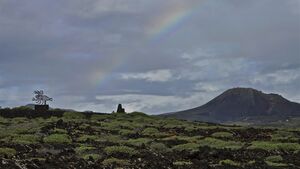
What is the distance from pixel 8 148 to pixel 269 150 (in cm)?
1928

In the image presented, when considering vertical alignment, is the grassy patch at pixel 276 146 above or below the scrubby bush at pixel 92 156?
above

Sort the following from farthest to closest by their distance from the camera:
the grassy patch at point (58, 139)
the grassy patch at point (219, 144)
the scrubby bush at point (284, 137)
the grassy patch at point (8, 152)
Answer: the scrubby bush at point (284, 137), the grassy patch at point (58, 139), the grassy patch at point (219, 144), the grassy patch at point (8, 152)

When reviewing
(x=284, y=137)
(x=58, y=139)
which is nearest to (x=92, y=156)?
(x=58, y=139)

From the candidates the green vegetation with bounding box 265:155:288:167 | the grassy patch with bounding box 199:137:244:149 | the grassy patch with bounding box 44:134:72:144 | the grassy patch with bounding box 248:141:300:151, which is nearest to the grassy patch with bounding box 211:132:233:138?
the grassy patch with bounding box 199:137:244:149

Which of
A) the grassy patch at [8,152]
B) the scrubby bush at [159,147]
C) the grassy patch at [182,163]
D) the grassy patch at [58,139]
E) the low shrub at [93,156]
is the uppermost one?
the grassy patch at [58,139]

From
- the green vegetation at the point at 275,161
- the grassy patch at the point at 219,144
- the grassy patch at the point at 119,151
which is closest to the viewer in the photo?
the green vegetation at the point at 275,161

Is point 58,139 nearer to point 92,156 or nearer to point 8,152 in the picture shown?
point 92,156

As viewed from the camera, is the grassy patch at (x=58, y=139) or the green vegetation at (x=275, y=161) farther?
Answer: the grassy patch at (x=58, y=139)

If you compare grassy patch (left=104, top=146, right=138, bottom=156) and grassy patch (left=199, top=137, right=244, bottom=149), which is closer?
grassy patch (left=104, top=146, right=138, bottom=156)

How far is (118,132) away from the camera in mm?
54750

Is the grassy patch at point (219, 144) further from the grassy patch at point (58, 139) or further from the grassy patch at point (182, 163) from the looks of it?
the grassy patch at point (58, 139)

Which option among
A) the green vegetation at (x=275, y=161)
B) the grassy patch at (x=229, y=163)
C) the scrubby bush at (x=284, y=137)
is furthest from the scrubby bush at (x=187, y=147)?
the scrubby bush at (x=284, y=137)

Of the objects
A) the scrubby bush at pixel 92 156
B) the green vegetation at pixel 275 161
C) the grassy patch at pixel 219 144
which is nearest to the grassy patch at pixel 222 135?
the grassy patch at pixel 219 144

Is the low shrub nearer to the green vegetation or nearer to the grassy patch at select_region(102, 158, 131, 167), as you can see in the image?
the grassy patch at select_region(102, 158, 131, 167)
